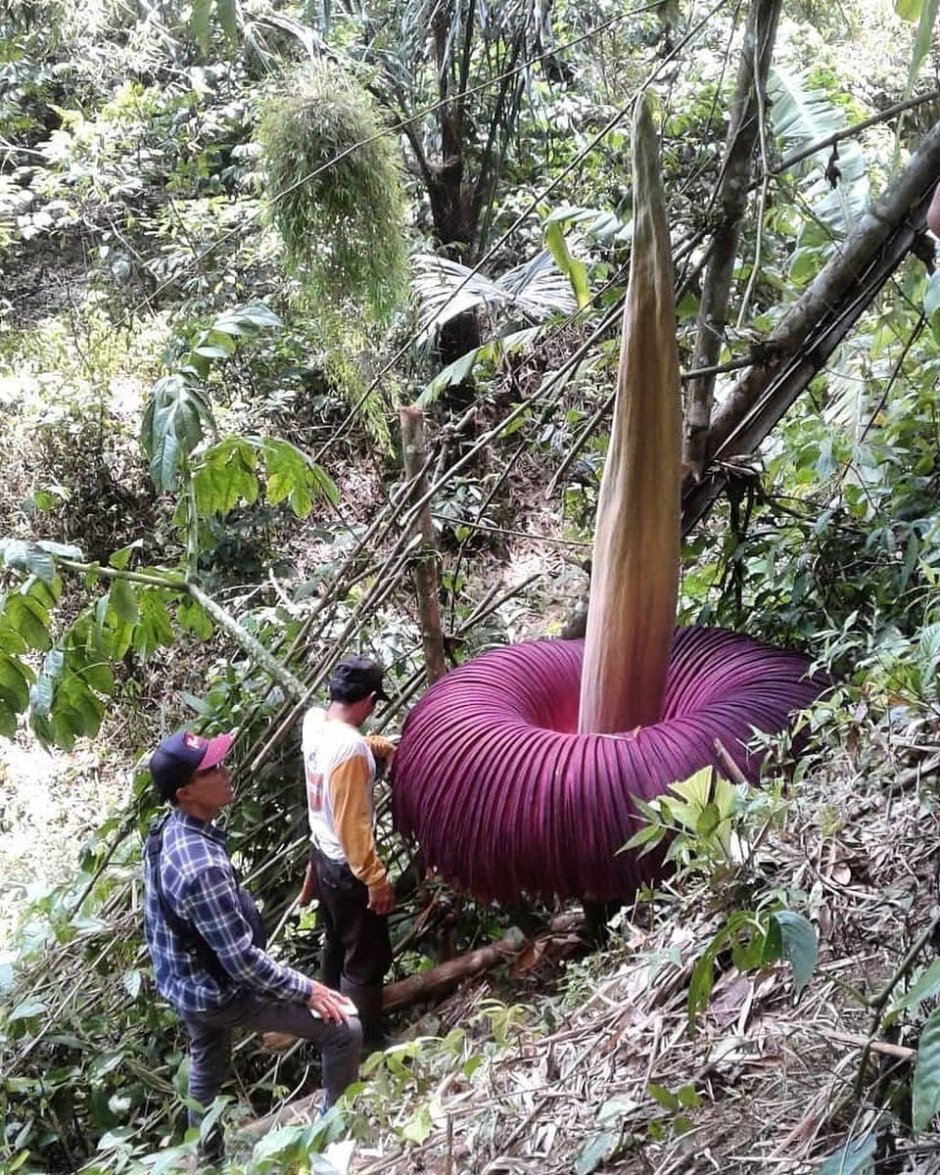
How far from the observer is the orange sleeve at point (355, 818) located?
77.9 inches

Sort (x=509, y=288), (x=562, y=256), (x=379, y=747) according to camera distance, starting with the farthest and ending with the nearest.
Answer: (x=509, y=288) < (x=379, y=747) < (x=562, y=256)

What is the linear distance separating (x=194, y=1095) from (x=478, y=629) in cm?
139

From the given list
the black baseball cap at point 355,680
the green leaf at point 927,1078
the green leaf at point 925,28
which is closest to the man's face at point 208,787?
the black baseball cap at point 355,680

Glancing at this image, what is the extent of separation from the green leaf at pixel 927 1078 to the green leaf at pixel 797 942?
0.46 feet

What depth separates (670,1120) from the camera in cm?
88

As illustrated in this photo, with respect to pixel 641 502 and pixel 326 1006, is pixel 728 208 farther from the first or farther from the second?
pixel 326 1006

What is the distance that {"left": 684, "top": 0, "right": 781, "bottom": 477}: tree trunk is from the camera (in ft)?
5.56

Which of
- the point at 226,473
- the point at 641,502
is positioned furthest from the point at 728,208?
the point at 226,473

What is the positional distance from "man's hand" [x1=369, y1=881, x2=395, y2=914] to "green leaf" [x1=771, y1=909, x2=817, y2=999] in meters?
1.37

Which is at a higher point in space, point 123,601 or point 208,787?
point 123,601

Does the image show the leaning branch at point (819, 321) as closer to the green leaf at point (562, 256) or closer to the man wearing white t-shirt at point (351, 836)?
the green leaf at point (562, 256)

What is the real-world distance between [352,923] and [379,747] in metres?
0.35

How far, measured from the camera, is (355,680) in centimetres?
203

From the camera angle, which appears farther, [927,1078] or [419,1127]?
[419,1127]
